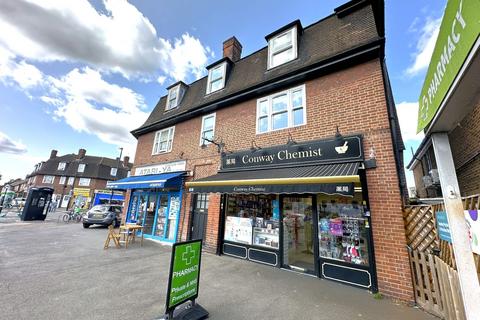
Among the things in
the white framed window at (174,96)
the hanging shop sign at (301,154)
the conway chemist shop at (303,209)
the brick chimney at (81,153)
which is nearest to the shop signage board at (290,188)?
the conway chemist shop at (303,209)

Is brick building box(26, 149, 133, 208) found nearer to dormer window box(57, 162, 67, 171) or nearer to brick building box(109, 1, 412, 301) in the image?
dormer window box(57, 162, 67, 171)

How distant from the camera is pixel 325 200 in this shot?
6.36m

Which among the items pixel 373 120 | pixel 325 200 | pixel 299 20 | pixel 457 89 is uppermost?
pixel 299 20

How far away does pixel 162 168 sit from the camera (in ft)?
38.2

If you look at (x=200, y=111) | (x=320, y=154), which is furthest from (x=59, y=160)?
(x=320, y=154)

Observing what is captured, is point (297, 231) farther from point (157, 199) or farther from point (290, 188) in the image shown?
point (157, 199)

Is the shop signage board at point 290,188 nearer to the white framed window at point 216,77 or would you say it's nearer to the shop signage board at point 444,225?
the shop signage board at point 444,225

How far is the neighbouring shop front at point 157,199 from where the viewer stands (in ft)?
33.7

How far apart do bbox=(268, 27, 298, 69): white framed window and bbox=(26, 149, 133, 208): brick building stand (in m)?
41.6

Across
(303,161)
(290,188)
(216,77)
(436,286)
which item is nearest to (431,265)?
(436,286)

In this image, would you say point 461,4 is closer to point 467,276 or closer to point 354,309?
point 467,276

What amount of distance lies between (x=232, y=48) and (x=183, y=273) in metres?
11.9

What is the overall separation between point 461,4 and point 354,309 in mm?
5144

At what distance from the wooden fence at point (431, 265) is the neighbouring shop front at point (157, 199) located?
29.2 ft
